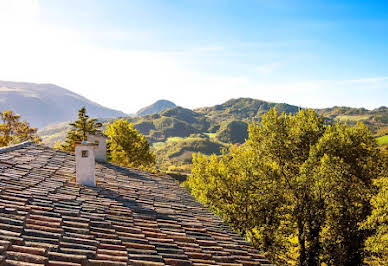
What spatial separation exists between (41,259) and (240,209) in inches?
560

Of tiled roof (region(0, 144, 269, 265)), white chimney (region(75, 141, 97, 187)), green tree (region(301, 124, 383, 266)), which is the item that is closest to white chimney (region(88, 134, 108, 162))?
tiled roof (region(0, 144, 269, 265))

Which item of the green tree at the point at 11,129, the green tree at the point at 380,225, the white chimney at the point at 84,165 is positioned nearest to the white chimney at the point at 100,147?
the white chimney at the point at 84,165

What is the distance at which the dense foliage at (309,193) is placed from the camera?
47.8 ft

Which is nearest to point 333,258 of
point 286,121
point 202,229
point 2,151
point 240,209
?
point 240,209

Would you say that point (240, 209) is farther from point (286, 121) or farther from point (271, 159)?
point (286, 121)

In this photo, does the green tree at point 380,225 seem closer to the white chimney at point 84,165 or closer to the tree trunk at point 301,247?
the tree trunk at point 301,247

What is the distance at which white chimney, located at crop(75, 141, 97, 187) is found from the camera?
8383mm

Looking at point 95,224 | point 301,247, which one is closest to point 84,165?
point 95,224

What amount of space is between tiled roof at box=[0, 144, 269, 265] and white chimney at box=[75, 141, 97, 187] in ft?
1.12

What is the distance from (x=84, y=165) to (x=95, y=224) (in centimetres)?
339

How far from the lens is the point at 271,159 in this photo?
1658cm

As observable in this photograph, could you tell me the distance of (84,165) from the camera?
846 cm

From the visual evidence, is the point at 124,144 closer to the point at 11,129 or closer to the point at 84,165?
the point at 11,129

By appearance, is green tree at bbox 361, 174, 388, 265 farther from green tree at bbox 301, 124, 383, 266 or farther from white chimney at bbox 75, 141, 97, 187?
white chimney at bbox 75, 141, 97, 187
